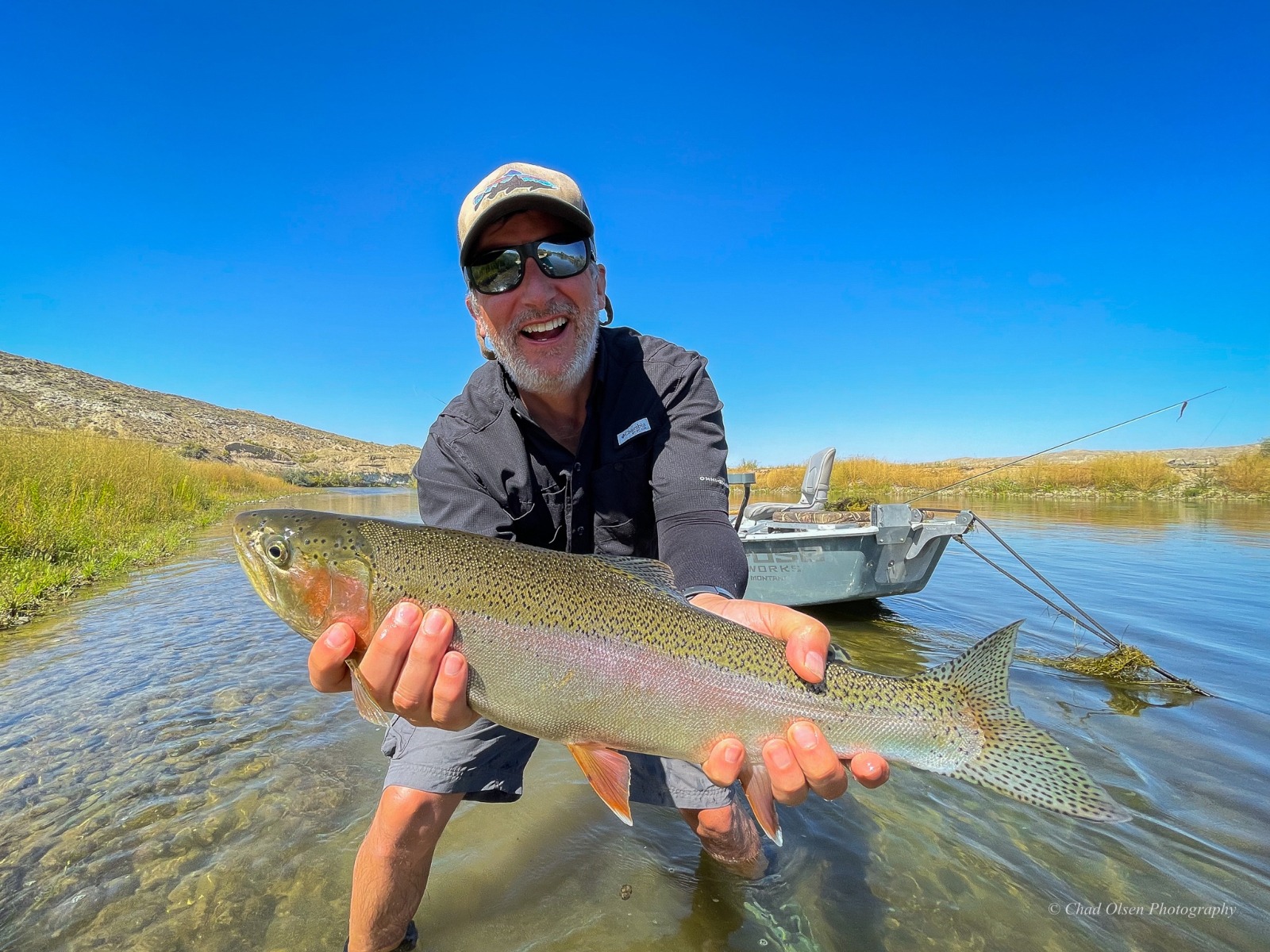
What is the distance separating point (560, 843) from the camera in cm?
329

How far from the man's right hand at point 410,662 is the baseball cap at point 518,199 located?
206 centimetres

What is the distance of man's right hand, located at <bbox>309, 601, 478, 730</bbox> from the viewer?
210cm

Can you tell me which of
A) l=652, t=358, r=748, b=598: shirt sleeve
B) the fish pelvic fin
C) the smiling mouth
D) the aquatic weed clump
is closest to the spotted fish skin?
the fish pelvic fin

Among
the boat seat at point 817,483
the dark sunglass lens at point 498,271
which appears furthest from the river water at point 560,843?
the boat seat at point 817,483

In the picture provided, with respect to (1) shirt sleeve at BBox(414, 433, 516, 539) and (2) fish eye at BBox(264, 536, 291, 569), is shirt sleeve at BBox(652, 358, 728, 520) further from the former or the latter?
(2) fish eye at BBox(264, 536, 291, 569)

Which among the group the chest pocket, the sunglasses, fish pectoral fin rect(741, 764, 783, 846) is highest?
the sunglasses

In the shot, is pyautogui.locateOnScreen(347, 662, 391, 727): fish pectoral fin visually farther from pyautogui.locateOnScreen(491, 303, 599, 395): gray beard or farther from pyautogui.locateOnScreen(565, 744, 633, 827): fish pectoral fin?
pyautogui.locateOnScreen(491, 303, 599, 395): gray beard

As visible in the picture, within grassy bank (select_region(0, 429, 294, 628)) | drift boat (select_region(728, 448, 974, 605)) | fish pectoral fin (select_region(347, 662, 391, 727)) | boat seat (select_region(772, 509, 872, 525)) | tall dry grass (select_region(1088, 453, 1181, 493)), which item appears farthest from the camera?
tall dry grass (select_region(1088, 453, 1181, 493))

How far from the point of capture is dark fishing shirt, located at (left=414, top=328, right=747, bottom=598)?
10.2 feet

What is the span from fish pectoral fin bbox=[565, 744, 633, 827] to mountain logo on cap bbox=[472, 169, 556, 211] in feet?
8.88

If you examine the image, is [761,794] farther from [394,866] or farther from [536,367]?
[536,367]

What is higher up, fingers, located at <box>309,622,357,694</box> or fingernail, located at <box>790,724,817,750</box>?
fingers, located at <box>309,622,357,694</box>

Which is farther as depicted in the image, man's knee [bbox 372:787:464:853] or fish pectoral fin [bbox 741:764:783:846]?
man's knee [bbox 372:787:464:853]

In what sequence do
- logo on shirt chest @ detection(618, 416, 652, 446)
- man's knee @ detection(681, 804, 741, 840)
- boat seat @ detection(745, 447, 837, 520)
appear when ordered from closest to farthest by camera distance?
man's knee @ detection(681, 804, 741, 840) < logo on shirt chest @ detection(618, 416, 652, 446) < boat seat @ detection(745, 447, 837, 520)
